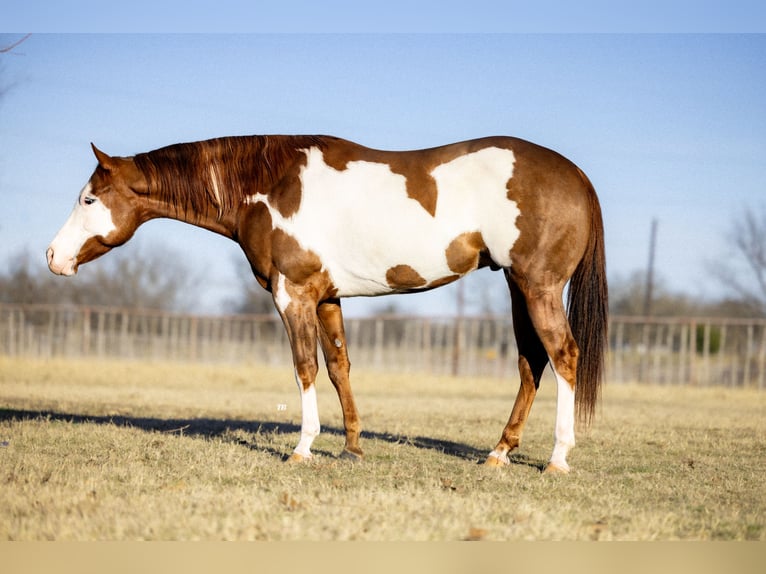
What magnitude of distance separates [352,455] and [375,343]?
20734 millimetres

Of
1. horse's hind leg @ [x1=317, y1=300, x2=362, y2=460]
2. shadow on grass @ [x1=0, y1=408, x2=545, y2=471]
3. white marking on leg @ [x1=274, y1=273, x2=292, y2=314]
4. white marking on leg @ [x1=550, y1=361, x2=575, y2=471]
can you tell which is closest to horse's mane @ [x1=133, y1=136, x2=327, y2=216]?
white marking on leg @ [x1=274, y1=273, x2=292, y2=314]

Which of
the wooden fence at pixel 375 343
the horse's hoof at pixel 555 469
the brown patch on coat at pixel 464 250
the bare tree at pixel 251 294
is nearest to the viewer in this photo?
the horse's hoof at pixel 555 469

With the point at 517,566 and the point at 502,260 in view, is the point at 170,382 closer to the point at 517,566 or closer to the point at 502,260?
the point at 502,260

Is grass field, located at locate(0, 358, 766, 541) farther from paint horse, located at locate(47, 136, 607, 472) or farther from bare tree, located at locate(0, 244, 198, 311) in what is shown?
bare tree, located at locate(0, 244, 198, 311)

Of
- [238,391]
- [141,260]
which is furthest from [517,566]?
[141,260]

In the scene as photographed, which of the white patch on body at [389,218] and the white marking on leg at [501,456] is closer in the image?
the white patch on body at [389,218]

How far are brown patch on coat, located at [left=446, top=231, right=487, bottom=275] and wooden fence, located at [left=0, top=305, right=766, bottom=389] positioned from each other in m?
18.6

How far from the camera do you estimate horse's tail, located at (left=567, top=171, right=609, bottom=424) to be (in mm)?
6137

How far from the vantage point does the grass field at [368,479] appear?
3.87m

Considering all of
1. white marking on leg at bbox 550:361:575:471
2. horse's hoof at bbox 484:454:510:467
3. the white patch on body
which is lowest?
horse's hoof at bbox 484:454:510:467

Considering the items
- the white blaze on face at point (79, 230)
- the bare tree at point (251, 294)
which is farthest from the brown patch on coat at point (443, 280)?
the bare tree at point (251, 294)

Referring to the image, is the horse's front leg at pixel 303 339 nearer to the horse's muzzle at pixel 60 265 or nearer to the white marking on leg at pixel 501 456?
the white marking on leg at pixel 501 456

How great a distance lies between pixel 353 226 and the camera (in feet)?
20.2

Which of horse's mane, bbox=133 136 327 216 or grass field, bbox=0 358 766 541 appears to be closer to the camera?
grass field, bbox=0 358 766 541
